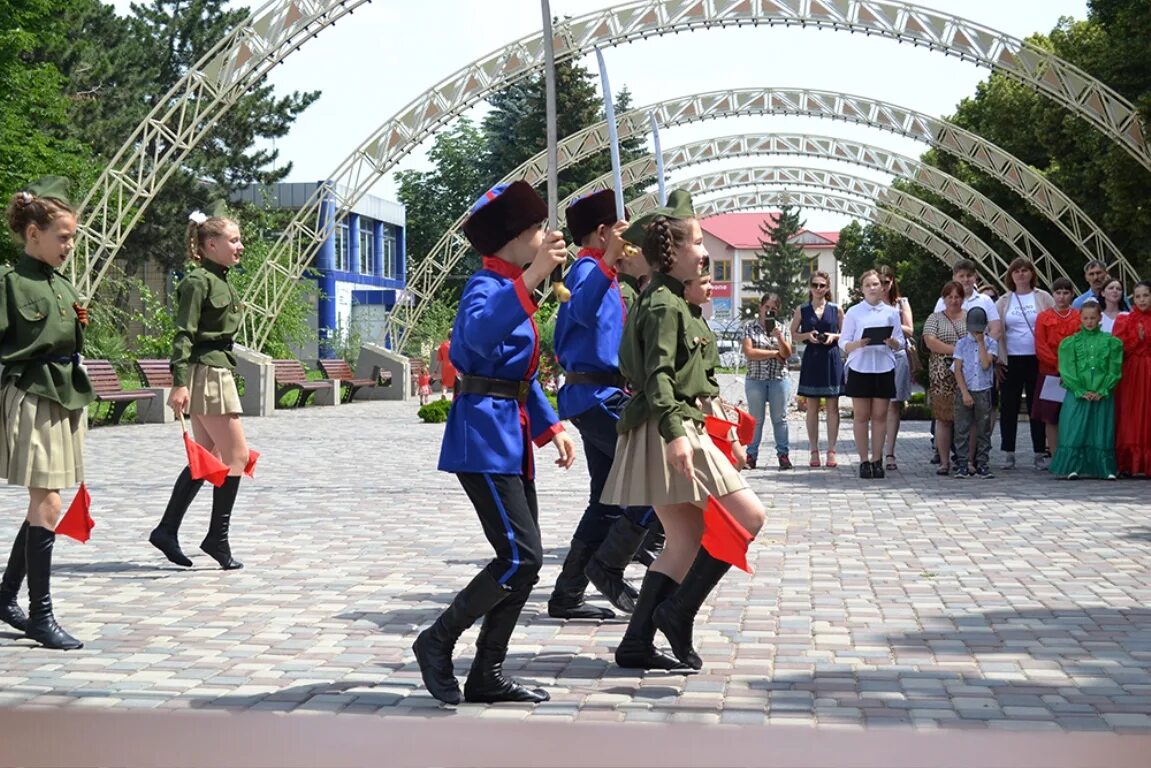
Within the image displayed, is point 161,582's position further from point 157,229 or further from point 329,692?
point 157,229

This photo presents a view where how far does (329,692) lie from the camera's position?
5562 millimetres

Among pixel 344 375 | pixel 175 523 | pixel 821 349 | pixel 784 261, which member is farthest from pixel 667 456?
pixel 784 261

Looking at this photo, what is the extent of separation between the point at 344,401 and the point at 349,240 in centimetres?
3617

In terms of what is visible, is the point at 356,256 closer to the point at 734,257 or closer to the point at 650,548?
the point at 650,548

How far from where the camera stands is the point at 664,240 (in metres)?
5.92

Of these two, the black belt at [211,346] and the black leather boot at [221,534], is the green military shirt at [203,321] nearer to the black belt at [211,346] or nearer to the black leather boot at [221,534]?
the black belt at [211,346]

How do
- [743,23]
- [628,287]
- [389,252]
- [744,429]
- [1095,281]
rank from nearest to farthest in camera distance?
[744,429] < [628,287] < [1095,281] < [743,23] < [389,252]

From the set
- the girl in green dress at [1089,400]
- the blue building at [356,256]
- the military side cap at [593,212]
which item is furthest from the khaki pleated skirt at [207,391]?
the blue building at [356,256]

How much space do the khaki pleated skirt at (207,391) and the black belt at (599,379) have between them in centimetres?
248

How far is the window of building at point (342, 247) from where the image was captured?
70875 millimetres

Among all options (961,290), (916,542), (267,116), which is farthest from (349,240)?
(916,542)

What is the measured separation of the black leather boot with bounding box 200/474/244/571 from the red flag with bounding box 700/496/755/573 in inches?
153

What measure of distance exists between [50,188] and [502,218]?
2.48 m

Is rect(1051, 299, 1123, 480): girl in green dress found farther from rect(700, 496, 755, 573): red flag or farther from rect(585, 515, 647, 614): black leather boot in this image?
rect(700, 496, 755, 573): red flag
